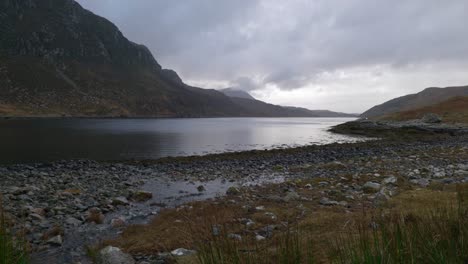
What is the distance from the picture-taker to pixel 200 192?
16.0m

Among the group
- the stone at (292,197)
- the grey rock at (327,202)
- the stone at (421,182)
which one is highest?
the stone at (421,182)

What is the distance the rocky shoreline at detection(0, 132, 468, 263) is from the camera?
9.59 metres

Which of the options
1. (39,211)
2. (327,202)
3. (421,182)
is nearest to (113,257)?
(39,211)

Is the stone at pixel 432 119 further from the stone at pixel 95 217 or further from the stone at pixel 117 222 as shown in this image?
the stone at pixel 95 217

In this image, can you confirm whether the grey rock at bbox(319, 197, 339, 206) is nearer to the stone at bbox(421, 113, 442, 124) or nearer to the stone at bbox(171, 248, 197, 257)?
the stone at bbox(171, 248, 197, 257)

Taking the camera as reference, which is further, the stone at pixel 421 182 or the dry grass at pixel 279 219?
the stone at pixel 421 182

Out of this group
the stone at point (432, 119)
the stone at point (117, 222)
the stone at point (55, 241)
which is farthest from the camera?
the stone at point (432, 119)

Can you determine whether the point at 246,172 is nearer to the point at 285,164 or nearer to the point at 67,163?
the point at 285,164

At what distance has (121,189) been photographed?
1661cm

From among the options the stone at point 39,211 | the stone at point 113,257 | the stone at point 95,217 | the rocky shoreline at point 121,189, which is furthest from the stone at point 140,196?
the stone at point 113,257

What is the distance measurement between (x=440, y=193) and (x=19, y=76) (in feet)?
663

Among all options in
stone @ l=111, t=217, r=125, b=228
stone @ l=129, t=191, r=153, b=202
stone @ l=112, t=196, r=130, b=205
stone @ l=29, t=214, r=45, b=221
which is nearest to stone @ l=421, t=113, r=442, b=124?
stone @ l=129, t=191, r=153, b=202

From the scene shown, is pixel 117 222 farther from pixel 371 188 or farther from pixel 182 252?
pixel 371 188

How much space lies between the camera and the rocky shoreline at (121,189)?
31.5 feet
